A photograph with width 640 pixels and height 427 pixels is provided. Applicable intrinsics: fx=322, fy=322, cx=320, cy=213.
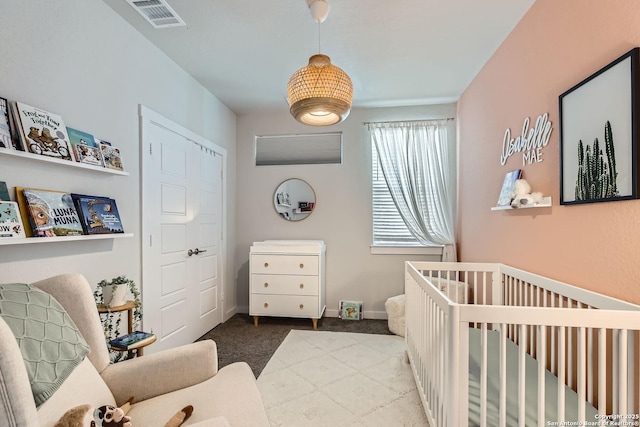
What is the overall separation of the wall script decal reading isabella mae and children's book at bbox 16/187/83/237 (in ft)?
8.77

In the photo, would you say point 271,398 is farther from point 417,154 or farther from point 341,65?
point 417,154

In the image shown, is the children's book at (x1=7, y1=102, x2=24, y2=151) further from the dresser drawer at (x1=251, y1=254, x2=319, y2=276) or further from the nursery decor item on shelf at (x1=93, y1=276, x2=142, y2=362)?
the dresser drawer at (x1=251, y1=254, x2=319, y2=276)

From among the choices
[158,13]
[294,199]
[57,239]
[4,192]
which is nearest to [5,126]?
[4,192]

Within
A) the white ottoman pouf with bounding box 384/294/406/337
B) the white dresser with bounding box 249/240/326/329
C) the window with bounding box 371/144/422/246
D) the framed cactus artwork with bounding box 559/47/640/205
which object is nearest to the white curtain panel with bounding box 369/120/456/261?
the window with bounding box 371/144/422/246

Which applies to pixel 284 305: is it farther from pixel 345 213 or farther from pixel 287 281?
pixel 345 213

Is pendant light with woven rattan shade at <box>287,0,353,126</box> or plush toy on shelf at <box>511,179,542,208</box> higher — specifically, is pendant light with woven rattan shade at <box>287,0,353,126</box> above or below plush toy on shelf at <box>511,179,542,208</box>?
above

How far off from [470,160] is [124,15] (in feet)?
10.0

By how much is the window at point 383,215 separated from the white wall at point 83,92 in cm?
223

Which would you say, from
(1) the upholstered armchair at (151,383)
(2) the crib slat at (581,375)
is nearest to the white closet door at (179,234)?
(1) the upholstered armchair at (151,383)

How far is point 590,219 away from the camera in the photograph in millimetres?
1489

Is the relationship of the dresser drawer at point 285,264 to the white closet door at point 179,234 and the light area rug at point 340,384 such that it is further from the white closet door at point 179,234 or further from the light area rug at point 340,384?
the light area rug at point 340,384

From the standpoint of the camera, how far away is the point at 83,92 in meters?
1.88

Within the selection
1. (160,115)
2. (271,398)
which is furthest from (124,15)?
(271,398)

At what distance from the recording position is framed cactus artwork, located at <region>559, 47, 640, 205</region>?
1238 mm
